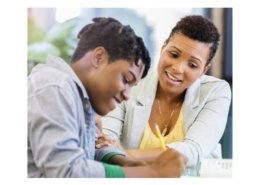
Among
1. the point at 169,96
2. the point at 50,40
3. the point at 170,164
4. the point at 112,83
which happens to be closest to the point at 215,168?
the point at 170,164

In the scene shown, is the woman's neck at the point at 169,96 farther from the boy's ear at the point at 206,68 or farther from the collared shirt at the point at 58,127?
the collared shirt at the point at 58,127

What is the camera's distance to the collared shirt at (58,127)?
1123mm

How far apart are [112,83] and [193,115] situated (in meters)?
0.24

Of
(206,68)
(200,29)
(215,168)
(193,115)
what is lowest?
(215,168)

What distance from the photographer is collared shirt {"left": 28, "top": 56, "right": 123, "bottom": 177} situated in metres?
1.12

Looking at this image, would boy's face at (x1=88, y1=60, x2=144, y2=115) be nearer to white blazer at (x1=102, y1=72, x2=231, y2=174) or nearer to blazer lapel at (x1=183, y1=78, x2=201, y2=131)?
white blazer at (x1=102, y1=72, x2=231, y2=174)

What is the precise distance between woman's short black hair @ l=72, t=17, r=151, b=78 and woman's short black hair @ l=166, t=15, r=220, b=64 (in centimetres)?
9

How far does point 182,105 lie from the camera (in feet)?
4.15

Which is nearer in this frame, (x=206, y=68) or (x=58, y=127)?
(x=58, y=127)

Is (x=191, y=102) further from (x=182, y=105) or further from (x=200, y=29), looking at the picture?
(x=200, y=29)

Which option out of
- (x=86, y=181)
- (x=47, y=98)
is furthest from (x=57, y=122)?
(x=86, y=181)
